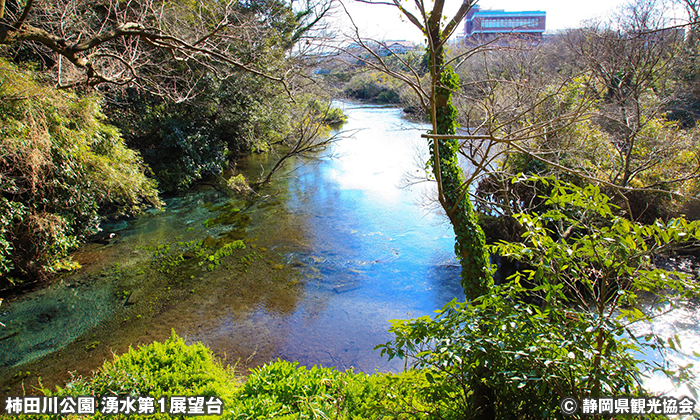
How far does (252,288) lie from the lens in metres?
6.61

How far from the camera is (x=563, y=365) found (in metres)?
1.78

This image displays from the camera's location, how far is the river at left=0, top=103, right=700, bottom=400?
5.00 meters

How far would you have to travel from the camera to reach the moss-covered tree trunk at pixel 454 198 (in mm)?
3135

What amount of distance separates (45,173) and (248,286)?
3.57 m

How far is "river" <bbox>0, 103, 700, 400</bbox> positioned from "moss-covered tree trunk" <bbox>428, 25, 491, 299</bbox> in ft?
7.20

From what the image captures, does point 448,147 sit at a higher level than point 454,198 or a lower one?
higher

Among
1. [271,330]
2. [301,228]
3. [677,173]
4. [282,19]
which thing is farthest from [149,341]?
[282,19]

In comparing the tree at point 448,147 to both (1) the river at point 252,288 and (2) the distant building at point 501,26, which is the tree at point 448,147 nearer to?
(2) the distant building at point 501,26

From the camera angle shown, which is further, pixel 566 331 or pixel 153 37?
pixel 153 37

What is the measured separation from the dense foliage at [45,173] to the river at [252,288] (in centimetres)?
64

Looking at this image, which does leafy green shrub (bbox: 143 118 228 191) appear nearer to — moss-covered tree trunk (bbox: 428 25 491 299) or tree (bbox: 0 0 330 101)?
tree (bbox: 0 0 330 101)

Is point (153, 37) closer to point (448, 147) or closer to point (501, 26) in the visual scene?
point (448, 147)

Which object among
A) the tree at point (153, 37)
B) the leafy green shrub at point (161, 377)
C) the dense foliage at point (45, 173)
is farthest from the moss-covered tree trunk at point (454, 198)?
the dense foliage at point (45, 173)

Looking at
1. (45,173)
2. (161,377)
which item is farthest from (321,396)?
(45,173)
